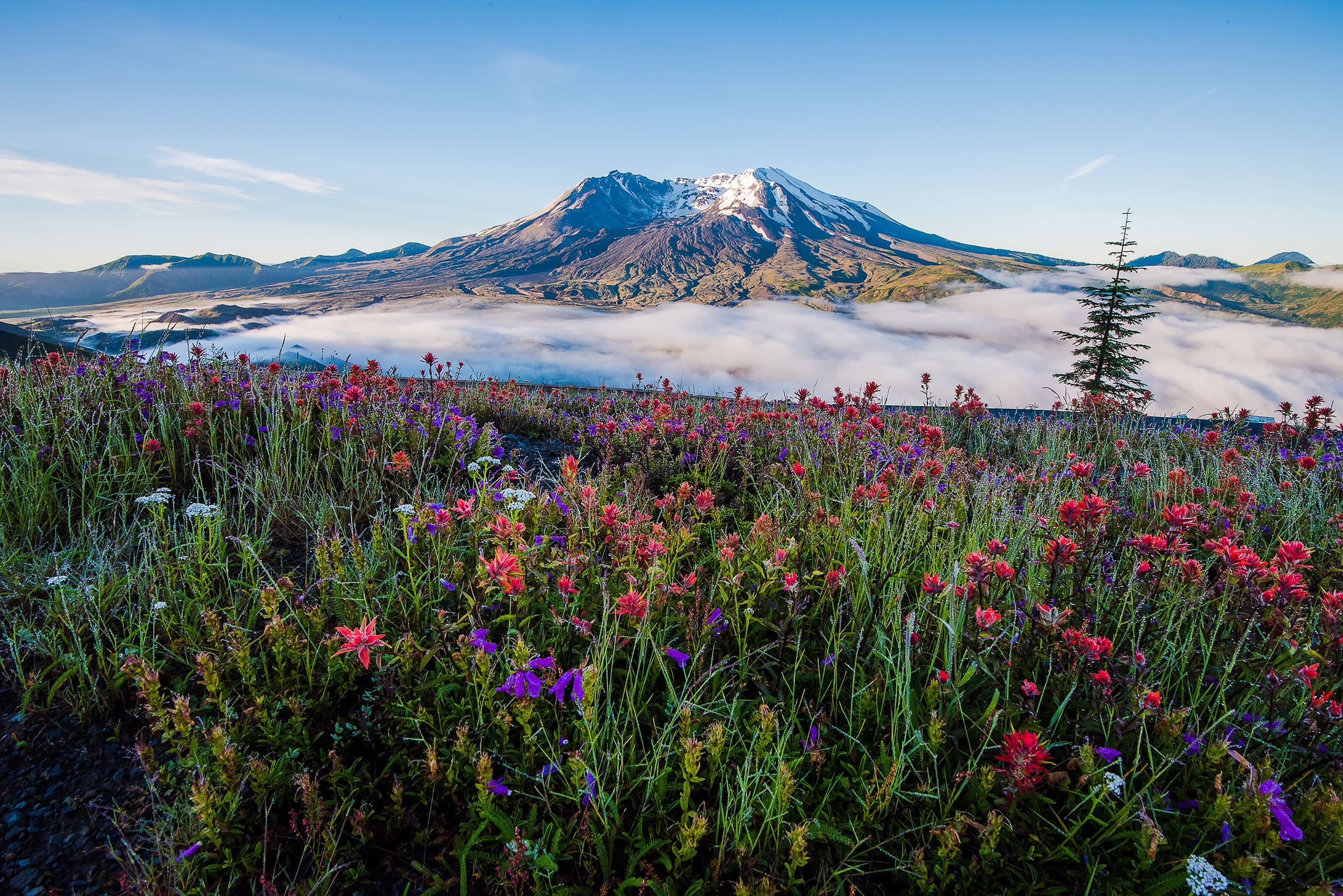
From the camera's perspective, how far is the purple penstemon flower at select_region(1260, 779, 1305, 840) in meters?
1.30

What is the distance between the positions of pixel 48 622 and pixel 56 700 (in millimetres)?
463

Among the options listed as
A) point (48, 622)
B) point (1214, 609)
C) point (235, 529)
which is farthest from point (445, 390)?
point (1214, 609)

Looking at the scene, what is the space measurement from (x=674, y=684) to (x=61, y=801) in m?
2.01

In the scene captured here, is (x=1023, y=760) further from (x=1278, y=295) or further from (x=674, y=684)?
(x=1278, y=295)

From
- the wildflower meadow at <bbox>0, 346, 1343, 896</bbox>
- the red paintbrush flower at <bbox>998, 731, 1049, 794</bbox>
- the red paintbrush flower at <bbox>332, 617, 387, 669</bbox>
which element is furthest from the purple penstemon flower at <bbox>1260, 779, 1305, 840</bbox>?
the red paintbrush flower at <bbox>332, 617, 387, 669</bbox>

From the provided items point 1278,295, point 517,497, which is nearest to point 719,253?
point 517,497

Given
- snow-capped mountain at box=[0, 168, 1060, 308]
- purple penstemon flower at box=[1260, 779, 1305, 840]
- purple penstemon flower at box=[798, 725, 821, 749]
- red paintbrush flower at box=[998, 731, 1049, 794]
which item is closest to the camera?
purple penstemon flower at box=[1260, 779, 1305, 840]

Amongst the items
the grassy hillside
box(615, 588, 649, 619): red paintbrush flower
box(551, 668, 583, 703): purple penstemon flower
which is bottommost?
box(551, 668, 583, 703): purple penstemon flower

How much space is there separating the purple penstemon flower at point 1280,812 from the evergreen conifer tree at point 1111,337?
1615cm

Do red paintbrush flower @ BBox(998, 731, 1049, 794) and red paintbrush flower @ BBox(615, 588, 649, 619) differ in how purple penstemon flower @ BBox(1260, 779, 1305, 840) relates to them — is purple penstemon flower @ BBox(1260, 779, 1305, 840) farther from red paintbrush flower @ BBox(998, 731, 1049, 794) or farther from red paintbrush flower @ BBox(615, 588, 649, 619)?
red paintbrush flower @ BBox(615, 588, 649, 619)

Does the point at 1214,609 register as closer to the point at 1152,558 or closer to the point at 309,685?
the point at 1152,558

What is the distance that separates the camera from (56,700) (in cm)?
206

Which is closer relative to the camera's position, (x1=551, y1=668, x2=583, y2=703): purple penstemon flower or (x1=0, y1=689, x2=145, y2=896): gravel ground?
(x1=0, y1=689, x2=145, y2=896): gravel ground

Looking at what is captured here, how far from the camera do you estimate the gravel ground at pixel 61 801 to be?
1514 millimetres
